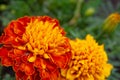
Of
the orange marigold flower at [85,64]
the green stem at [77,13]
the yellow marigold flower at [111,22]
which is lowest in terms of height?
the orange marigold flower at [85,64]

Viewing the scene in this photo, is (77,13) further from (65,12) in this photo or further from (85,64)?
(85,64)

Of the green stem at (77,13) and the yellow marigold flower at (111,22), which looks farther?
the green stem at (77,13)

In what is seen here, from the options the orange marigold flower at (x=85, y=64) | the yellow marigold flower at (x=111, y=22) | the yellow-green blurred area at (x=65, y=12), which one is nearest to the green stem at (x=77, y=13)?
the yellow-green blurred area at (x=65, y=12)

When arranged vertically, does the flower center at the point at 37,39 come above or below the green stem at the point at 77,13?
below

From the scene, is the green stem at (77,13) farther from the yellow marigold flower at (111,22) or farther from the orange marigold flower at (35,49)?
the orange marigold flower at (35,49)

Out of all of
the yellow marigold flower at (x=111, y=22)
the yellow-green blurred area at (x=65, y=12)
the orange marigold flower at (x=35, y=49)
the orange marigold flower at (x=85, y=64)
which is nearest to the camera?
the orange marigold flower at (x=35, y=49)

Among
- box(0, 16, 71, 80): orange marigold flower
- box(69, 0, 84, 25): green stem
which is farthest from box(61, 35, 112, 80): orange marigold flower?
box(69, 0, 84, 25): green stem

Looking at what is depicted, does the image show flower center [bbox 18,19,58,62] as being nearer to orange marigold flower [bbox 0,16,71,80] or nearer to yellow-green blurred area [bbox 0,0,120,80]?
orange marigold flower [bbox 0,16,71,80]

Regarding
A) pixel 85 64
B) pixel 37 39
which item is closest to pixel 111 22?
pixel 85 64
